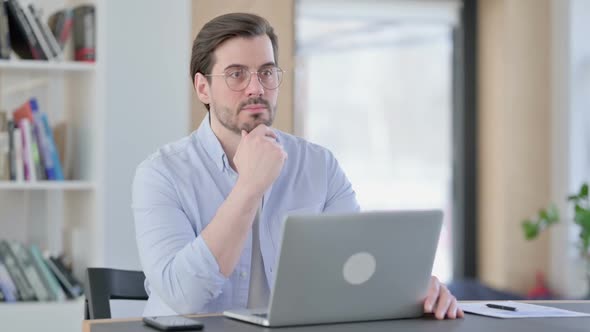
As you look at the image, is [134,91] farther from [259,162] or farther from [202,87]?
[259,162]

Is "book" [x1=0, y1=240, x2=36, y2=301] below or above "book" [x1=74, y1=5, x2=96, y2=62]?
above

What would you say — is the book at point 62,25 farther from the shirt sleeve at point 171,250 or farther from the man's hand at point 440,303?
the man's hand at point 440,303

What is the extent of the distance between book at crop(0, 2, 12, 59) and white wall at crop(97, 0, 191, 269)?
33 cm

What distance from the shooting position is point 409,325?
161 cm

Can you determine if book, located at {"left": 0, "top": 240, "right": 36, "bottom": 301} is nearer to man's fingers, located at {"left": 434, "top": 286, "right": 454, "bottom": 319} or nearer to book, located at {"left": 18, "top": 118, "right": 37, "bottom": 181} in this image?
book, located at {"left": 18, "top": 118, "right": 37, "bottom": 181}

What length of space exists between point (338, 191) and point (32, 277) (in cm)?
147

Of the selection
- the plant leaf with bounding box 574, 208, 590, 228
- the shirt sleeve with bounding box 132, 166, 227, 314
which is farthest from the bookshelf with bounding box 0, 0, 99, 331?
the plant leaf with bounding box 574, 208, 590, 228

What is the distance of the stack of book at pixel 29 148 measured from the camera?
10.7 ft

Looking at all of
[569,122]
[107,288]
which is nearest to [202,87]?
[107,288]

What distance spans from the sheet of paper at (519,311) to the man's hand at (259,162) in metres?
0.46

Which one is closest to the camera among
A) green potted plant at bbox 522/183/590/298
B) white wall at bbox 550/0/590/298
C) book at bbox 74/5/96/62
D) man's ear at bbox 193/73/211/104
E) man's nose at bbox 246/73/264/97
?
man's nose at bbox 246/73/264/97

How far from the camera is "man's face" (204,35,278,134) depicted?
2.11 metres

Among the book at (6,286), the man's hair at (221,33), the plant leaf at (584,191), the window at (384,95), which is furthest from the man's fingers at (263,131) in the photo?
the window at (384,95)

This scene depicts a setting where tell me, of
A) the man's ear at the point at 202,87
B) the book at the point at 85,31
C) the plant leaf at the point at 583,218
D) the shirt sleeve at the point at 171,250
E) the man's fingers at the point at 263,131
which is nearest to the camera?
the shirt sleeve at the point at 171,250
